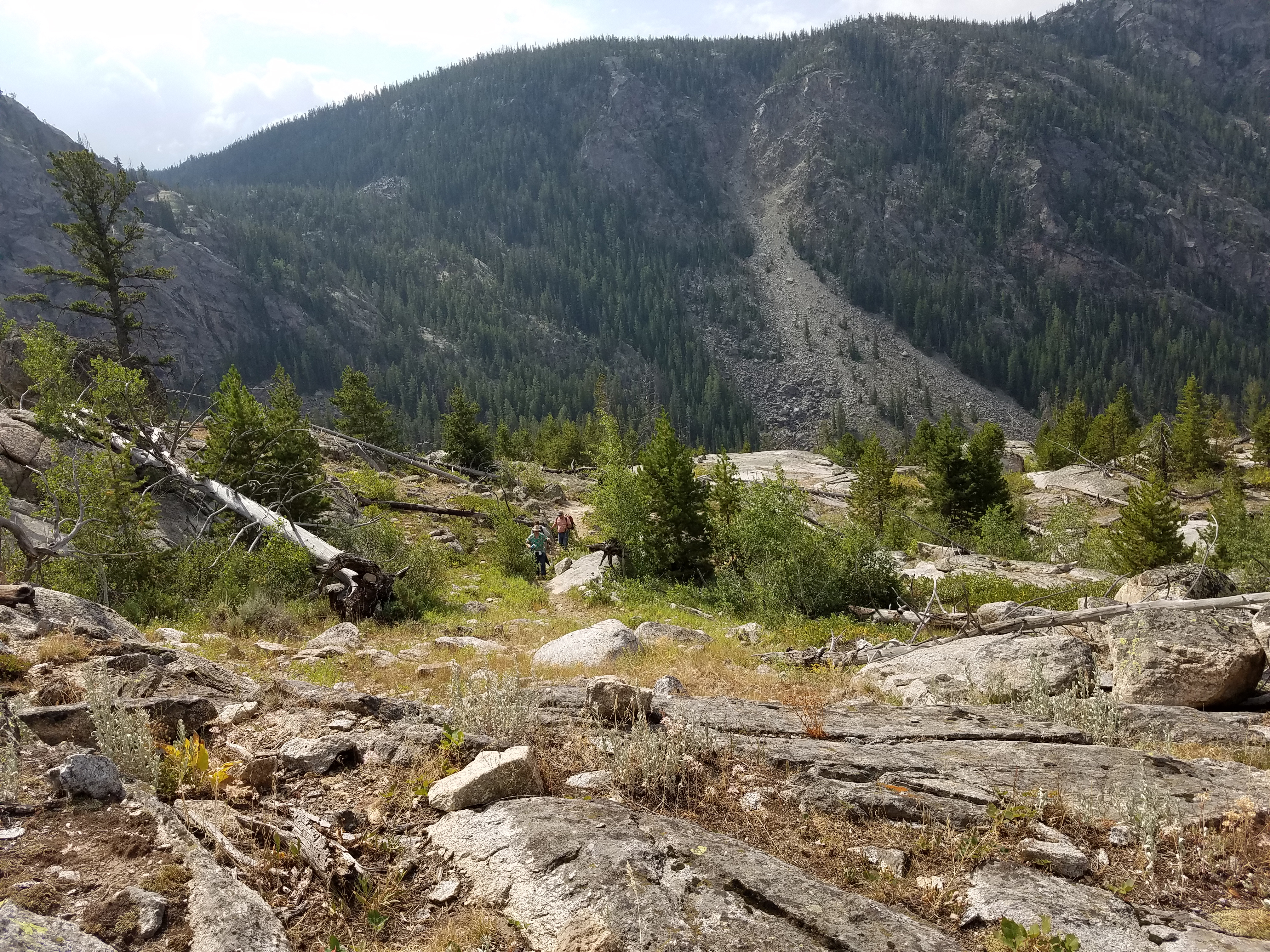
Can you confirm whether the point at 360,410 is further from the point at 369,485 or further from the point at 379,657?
the point at 379,657

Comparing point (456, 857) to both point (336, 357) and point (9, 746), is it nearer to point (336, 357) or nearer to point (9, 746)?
point (9, 746)

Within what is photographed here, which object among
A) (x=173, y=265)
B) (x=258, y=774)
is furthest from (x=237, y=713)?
(x=173, y=265)

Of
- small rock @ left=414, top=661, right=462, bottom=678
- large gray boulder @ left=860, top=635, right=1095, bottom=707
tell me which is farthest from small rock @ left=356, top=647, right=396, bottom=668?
large gray boulder @ left=860, top=635, right=1095, bottom=707

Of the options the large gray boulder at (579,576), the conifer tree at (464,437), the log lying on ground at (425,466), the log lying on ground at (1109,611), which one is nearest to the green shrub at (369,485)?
the log lying on ground at (425,466)

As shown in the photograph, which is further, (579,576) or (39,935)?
(579,576)

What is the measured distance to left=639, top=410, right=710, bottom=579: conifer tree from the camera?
20.1m

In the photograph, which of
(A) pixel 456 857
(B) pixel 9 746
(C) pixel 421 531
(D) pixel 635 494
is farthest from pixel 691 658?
(C) pixel 421 531

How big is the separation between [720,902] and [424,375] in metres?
158

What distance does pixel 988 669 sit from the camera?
8.87 metres

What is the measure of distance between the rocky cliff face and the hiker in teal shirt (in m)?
128

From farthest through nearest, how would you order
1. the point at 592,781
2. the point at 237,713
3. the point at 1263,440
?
the point at 1263,440 → the point at 237,713 → the point at 592,781

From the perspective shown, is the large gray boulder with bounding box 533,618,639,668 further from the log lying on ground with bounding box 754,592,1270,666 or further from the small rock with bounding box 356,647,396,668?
the log lying on ground with bounding box 754,592,1270,666

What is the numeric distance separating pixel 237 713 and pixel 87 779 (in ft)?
5.72

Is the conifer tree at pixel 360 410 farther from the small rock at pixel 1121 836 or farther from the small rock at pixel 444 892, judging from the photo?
the small rock at pixel 1121 836
